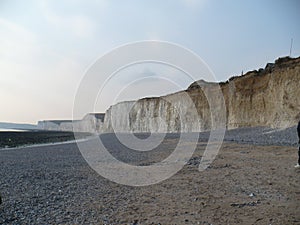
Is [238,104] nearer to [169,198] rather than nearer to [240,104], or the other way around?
[240,104]

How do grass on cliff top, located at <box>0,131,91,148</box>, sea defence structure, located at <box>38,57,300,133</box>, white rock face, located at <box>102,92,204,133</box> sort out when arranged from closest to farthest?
sea defence structure, located at <box>38,57,300,133</box>, grass on cliff top, located at <box>0,131,91,148</box>, white rock face, located at <box>102,92,204,133</box>

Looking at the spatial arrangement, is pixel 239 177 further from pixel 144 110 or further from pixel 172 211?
pixel 144 110

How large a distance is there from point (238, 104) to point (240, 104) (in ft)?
1.04

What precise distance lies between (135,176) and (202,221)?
4.06 meters

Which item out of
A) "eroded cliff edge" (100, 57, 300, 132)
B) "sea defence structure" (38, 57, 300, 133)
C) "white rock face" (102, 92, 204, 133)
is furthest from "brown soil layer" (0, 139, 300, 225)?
"white rock face" (102, 92, 204, 133)

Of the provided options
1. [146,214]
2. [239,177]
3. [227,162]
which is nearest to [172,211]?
[146,214]

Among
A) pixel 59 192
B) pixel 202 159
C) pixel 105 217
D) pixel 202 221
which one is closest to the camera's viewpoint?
pixel 202 221

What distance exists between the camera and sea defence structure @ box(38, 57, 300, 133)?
877 inches

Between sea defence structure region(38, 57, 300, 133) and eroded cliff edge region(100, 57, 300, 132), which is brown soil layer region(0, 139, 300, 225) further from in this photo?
sea defence structure region(38, 57, 300, 133)

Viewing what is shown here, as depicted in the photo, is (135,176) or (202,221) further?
(135,176)

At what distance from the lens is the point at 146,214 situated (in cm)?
456

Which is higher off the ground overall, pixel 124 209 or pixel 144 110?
pixel 144 110

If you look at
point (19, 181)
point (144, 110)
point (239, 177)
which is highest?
point (144, 110)

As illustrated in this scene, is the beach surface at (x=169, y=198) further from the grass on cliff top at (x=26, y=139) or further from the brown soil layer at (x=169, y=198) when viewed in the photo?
the grass on cliff top at (x=26, y=139)
